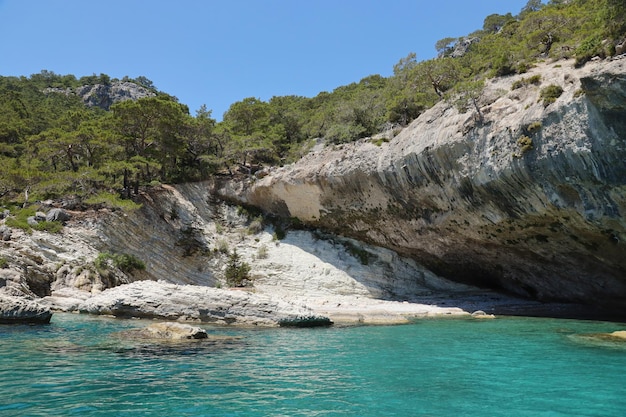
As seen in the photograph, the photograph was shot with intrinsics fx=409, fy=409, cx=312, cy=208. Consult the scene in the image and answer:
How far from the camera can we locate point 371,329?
17500mm

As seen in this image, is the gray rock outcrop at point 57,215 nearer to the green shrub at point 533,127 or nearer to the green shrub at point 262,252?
the green shrub at point 262,252

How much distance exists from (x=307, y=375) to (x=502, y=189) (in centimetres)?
1496

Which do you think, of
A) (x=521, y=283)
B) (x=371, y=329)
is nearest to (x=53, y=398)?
(x=371, y=329)

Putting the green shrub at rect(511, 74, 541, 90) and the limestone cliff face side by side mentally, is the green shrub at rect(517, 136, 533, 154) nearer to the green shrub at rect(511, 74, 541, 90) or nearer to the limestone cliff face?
the limestone cliff face

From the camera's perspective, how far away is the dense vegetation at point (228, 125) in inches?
961

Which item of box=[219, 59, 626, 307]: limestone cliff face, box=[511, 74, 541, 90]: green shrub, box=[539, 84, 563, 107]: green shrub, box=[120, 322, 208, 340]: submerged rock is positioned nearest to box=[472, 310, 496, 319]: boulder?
box=[219, 59, 626, 307]: limestone cliff face

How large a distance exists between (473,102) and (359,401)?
17653mm

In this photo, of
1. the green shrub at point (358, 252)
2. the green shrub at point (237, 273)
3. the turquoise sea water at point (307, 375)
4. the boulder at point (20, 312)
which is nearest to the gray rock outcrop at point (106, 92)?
the green shrub at point (237, 273)

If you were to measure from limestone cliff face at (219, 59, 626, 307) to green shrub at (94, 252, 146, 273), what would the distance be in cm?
1157

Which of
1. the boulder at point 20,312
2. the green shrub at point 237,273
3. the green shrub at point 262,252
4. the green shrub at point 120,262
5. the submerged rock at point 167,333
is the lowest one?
the submerged rock at point 167,333

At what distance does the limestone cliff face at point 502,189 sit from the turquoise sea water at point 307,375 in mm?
7029

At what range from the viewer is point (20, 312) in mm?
14828

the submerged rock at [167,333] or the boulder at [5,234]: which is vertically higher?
the boulder at [5,234]

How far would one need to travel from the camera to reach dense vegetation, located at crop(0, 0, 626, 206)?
2441 centimetres
